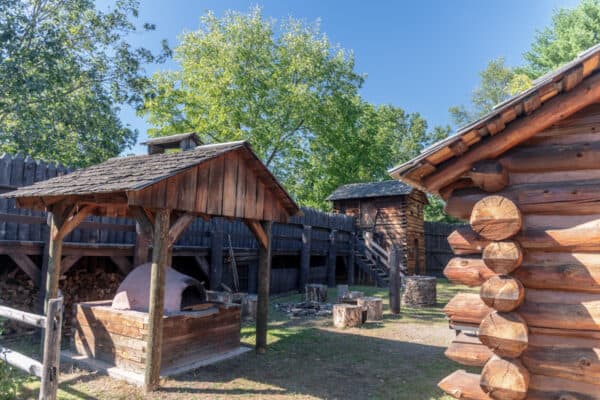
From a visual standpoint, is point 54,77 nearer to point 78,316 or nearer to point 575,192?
point 78,316

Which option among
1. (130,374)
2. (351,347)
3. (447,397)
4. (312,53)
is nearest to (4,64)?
(130,374)

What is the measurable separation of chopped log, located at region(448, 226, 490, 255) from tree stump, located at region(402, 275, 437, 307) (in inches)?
428

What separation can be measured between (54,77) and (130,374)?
14.1 m

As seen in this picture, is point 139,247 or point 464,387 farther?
point 139,247

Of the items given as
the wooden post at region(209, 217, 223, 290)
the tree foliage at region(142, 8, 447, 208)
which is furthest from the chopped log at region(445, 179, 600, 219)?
the tree foliage at region(142, 8, 447, 208)

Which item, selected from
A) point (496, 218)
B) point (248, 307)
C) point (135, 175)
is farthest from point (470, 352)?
point (248, 307)

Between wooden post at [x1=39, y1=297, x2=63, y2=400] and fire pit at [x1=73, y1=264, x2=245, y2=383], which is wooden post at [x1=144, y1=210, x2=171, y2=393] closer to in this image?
fire pit at [x1=73, y1=264, x2=245, y2=383]

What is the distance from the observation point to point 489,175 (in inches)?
157

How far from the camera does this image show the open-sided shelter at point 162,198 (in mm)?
6109

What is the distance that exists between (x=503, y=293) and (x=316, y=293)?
11.3 m

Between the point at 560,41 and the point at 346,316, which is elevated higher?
the point at 560,41

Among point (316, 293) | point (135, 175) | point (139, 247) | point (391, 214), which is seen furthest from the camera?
point (391, 214)

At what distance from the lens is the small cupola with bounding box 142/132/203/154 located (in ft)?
29.5

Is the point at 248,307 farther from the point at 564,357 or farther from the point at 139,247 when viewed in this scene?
the point at 564,357
